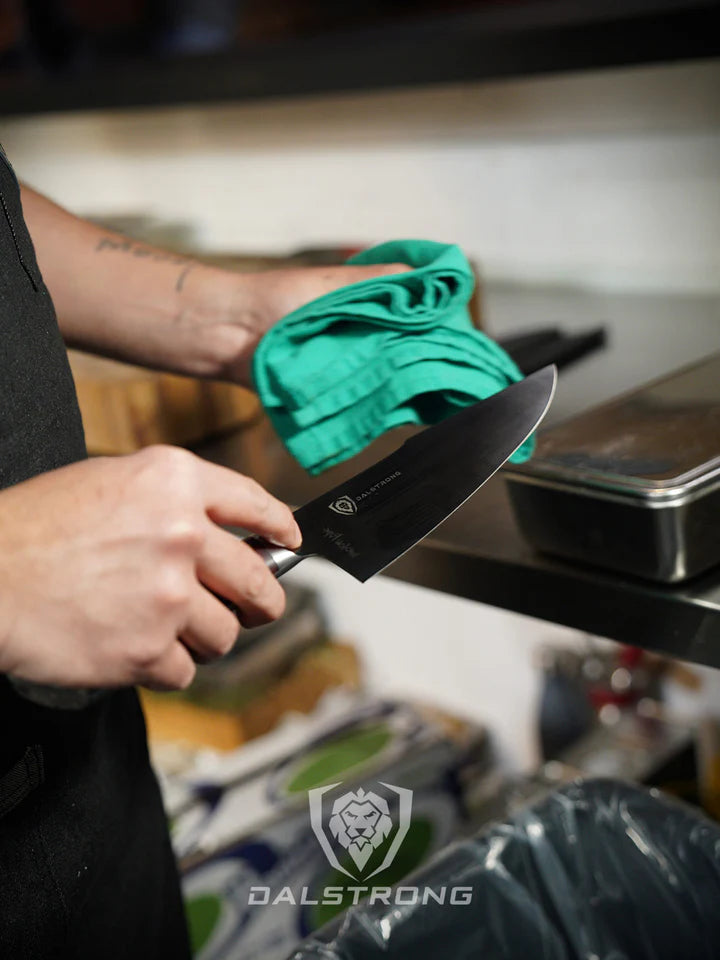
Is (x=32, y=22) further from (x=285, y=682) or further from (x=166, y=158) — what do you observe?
(x=285, y=682)

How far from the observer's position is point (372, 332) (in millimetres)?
687

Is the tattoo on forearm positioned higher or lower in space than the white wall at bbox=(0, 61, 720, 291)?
higher

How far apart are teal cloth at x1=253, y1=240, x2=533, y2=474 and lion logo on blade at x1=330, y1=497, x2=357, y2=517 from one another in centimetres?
13

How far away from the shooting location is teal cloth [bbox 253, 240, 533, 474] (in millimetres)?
665

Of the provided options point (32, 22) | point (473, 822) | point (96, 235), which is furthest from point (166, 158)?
point (473, 822)

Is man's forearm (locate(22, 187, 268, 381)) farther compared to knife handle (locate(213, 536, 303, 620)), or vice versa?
man's forearm (locate(22, 187, 268, 381))

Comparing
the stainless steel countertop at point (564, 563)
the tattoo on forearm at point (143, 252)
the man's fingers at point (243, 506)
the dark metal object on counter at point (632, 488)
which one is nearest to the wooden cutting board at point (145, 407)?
the stainless steel countertop at point (564, 563)

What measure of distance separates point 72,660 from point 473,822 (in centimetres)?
90

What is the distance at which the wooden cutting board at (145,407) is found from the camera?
1.01 meters

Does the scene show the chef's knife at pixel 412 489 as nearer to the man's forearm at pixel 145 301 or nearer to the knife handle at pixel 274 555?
the knife handle at pixel 274 555

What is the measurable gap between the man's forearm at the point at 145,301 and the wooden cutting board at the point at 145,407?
0.80ft

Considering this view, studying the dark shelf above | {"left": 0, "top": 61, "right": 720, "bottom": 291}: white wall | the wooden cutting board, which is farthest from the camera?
{"left": 0, "top": 61, "right": 720, "bottom": 291}: white wall
